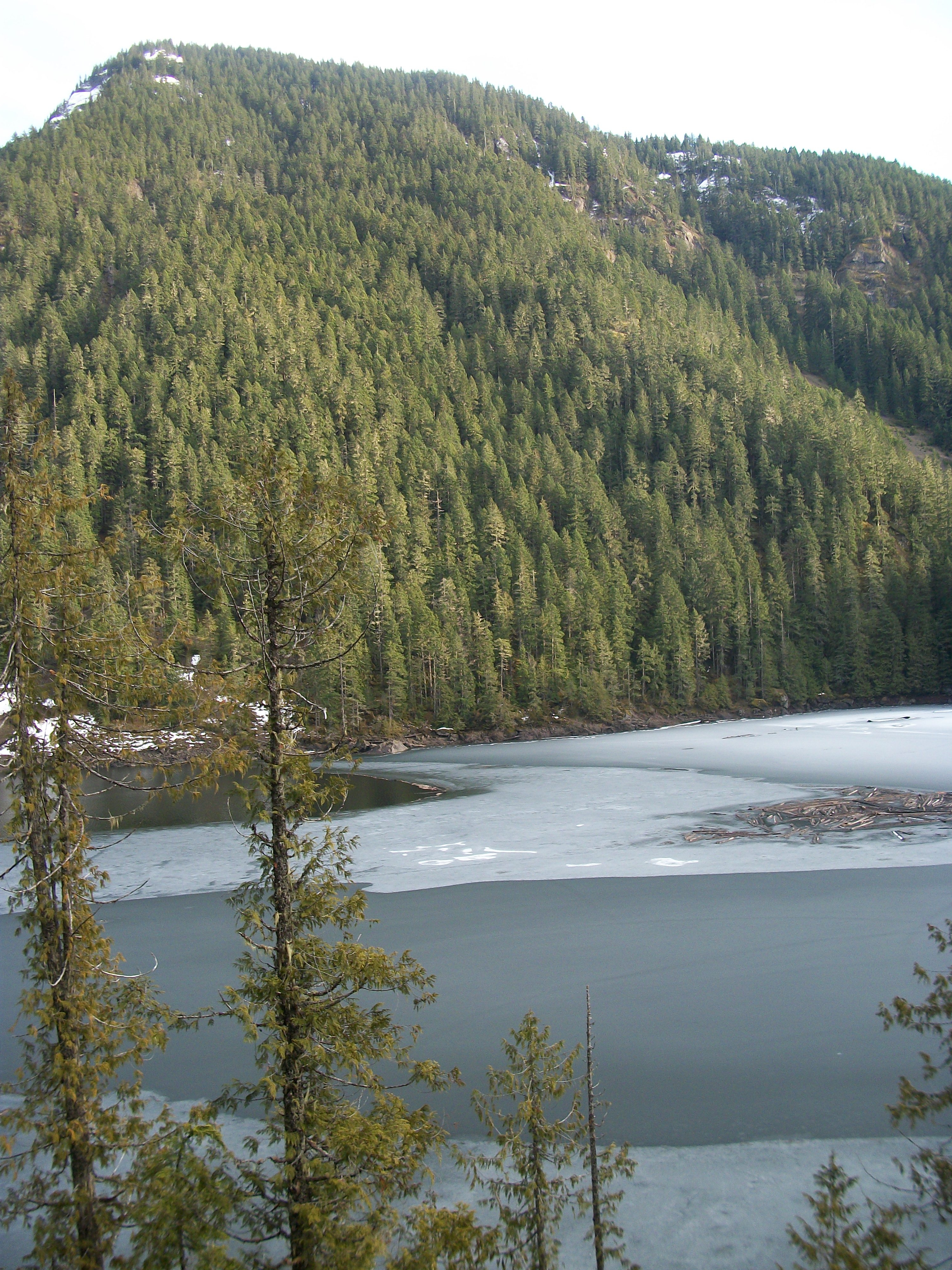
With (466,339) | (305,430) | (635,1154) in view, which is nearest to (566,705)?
(305,430)

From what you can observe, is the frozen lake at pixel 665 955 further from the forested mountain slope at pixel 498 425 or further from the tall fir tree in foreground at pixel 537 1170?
the forested mountain slope at pixel 498 425

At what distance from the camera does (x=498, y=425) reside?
353 feet

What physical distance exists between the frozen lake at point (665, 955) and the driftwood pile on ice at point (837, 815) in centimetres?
73

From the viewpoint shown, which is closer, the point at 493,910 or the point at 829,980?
the point at 829,980

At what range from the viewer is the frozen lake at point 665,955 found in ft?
30.2

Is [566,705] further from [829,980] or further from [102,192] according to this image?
[102,192]

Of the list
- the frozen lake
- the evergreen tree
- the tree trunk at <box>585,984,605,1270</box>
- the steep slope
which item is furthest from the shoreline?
the steep slope

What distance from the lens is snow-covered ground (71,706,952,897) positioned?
843 inches

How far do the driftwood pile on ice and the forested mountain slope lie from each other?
4006 cm

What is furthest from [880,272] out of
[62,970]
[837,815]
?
[62,970]

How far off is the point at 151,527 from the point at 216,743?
209 cm

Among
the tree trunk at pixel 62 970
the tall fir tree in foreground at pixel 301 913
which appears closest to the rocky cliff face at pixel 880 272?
the tall fir tree in foreground at pixel 301 913

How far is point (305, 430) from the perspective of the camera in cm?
9594

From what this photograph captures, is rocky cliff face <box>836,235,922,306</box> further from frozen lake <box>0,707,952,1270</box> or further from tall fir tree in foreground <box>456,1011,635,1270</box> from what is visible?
tall fir tree in foreground <box>456,1011,635,1270</box>
